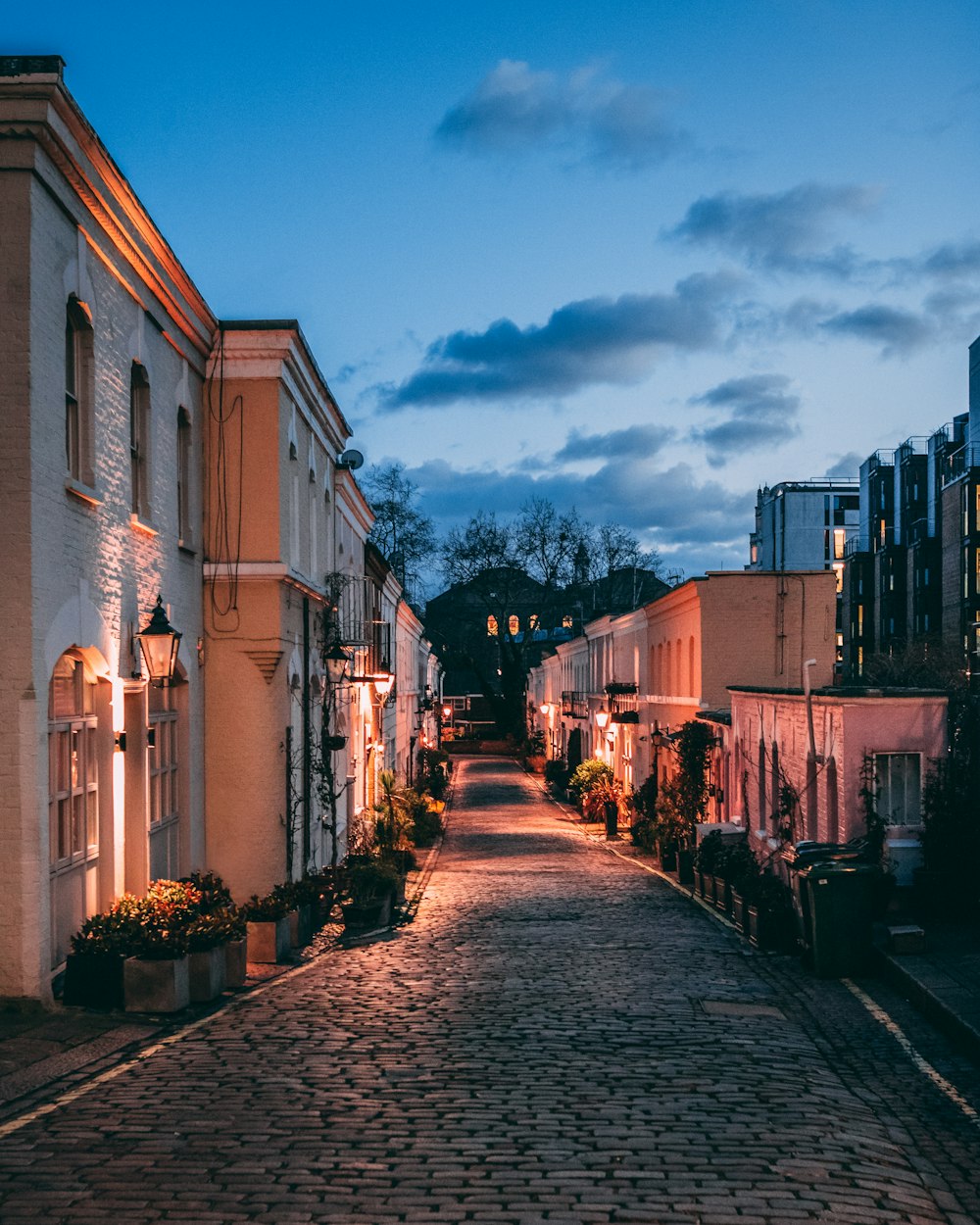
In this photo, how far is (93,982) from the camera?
10.4 metres

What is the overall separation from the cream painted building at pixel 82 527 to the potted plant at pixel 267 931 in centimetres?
123

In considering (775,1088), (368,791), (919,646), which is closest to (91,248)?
(775,1088)

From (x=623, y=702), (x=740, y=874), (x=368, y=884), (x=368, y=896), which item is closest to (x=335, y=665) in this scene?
(x=368, y=884)

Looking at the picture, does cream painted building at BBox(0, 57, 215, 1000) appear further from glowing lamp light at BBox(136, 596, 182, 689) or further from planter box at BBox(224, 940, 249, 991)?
planter box at BBox(224, 940, 249, 991)

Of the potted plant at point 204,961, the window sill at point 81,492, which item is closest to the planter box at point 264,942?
the potted plant at point 204,961

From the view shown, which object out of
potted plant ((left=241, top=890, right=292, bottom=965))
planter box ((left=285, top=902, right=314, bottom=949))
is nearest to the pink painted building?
planter box ((left=285, top=902, right=314, bottom=949))

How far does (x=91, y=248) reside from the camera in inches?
450

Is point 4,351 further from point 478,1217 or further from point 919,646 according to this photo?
point 919,646

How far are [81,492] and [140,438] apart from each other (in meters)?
2.68

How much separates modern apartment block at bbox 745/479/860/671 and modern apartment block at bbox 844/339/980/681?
2.83 metres

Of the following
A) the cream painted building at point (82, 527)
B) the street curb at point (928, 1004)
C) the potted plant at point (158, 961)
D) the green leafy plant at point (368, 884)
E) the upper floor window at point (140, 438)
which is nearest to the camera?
the cream painted building at point (82, 527)

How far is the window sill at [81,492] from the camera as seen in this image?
1064 cm

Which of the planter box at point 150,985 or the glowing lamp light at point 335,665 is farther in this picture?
the glowing lamp light at point 335,665

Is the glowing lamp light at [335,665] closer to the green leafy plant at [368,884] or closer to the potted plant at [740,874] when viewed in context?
the green leafy plant at [368,884]
